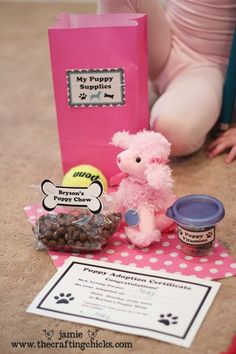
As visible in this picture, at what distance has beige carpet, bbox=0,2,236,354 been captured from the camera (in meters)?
0.88

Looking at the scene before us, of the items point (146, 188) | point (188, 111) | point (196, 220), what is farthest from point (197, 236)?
point (188, 111)

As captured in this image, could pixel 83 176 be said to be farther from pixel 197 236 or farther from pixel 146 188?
pixel 197 236

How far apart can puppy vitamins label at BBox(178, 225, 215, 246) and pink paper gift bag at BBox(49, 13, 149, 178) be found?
0.29 meters

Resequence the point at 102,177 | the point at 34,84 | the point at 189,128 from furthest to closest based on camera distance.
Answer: the point at 34,84 < the point at 189,128 < the point at 102,177

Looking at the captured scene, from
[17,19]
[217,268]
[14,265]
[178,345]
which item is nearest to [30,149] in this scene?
[14,265]

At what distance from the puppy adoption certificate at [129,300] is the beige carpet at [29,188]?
0.05 ft

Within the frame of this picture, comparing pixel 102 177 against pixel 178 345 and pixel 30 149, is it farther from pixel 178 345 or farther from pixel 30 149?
pixel 178 345

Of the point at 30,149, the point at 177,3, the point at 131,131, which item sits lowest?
the point at 30,149

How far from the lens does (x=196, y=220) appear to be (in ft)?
3.28

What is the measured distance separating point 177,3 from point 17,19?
1.02 metres

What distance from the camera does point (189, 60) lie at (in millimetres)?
1485

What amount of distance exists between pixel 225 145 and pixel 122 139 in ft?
1.07

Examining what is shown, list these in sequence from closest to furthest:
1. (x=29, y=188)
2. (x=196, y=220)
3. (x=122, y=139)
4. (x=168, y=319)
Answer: (x=168, y=319) → (x=196, y=220) → (x=122, y=139) → (x=29, y=188)

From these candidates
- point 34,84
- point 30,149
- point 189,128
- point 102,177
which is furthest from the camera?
point 34,84
